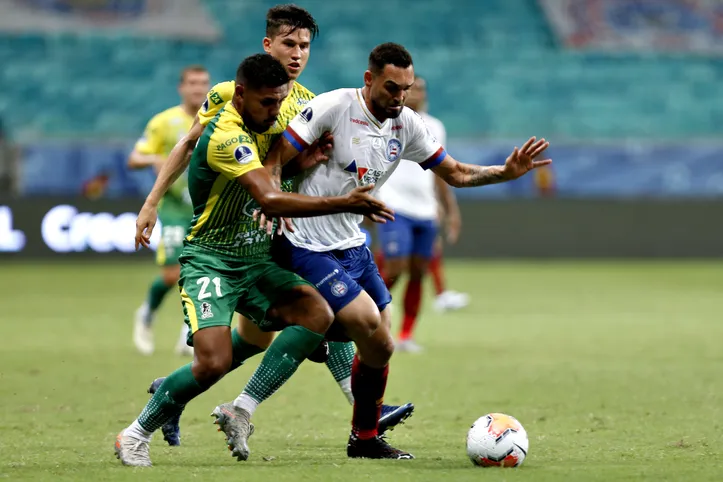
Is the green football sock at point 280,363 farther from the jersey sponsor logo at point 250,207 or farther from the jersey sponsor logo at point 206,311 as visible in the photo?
the jersey sponsor logo at point 250,207

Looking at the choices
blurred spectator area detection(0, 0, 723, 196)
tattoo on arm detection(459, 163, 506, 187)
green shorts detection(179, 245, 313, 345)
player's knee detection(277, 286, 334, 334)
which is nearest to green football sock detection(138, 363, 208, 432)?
green shorts detection(179, 245, 313, 345)

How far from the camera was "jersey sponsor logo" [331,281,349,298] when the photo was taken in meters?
5.59

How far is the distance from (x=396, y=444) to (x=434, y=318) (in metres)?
7.32

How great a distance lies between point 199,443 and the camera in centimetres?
603

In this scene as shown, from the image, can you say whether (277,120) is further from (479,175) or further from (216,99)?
(479,175)

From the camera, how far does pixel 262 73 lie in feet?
17.1

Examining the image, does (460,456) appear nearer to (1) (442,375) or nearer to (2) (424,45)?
(1) (442,375)

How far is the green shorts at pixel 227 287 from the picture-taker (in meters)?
5.37

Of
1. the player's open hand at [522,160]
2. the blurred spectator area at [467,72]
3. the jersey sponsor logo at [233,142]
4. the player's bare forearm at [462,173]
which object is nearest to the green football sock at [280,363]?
the jersey sponsor logo at [233,142]

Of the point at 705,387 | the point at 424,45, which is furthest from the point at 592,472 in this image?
the point at 424,45

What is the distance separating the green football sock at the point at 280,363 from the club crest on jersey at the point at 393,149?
98 cm

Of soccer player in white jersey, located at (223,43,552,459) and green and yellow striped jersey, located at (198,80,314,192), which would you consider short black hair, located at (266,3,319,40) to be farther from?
soccer player in white jersey, located at (223,43,552,459)

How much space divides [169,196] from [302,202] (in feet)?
16.8

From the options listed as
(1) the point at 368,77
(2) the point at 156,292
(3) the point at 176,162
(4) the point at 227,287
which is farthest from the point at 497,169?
(2) the point at 156,292
